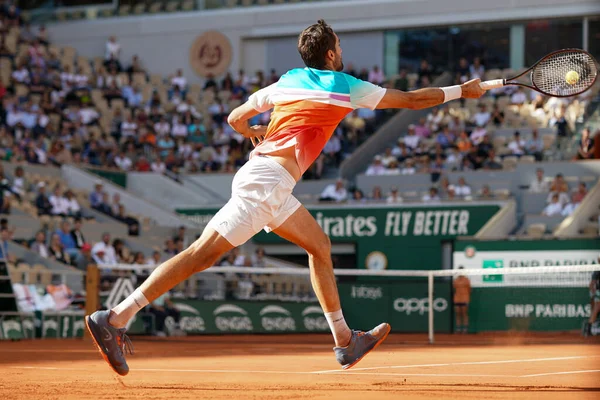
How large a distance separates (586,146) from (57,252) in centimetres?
1213

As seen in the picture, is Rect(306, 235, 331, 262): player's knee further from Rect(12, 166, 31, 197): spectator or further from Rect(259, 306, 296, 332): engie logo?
Rect(12, 166, 31, 197): spectator

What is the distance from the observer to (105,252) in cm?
2039

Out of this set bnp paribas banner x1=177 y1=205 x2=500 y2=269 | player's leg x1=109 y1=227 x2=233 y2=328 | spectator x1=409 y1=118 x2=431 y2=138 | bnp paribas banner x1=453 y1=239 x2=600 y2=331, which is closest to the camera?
player's leg x1=109 y1=227 x2=233 y2=328

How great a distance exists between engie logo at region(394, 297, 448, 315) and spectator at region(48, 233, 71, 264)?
21.8 feet

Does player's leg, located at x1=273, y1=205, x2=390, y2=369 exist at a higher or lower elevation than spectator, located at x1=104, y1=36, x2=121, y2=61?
lower

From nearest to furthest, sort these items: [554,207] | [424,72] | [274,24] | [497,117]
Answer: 1. [554,207]
2. [497,117]
3. [424,72]
4. [274,24]

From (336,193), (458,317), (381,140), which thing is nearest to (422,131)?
(381,140)

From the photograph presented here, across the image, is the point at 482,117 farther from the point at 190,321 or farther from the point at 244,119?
the point at 244,119

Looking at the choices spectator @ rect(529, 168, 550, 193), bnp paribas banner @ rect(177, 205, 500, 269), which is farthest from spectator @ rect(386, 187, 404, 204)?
spectator @ rect(529, 168, 550, 193)

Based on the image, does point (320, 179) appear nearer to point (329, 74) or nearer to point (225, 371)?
point (225, 371)

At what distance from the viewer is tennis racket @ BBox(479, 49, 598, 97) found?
24.1 feet

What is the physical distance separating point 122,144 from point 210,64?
21.6ft

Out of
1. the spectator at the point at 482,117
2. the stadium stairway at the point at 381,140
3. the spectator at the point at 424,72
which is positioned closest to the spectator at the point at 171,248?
the stadium stairway at the point at 381,140

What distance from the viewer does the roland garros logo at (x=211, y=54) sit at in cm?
3516
